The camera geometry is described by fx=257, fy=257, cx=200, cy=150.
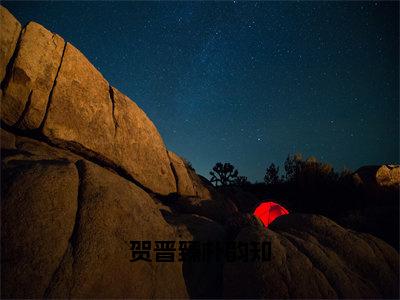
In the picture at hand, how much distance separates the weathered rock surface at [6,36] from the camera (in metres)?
7.33

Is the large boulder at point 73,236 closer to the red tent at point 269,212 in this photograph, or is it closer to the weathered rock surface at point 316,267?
the weathered rock surface at point 316,267

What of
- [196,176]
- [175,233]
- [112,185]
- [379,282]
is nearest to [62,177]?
[112,185]

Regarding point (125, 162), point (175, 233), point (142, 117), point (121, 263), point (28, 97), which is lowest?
point (121, 263)

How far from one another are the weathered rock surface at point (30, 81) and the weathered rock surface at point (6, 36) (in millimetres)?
183

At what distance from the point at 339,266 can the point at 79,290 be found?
5516 millimetres

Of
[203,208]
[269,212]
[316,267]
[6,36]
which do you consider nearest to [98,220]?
[316,267]

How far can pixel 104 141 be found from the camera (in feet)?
28.9

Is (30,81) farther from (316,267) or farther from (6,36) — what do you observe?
(316,267)

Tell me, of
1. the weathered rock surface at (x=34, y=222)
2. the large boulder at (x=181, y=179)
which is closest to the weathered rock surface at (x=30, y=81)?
the weathered rock surface at (x=34, y=222)

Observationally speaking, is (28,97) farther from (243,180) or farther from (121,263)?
(243,180)

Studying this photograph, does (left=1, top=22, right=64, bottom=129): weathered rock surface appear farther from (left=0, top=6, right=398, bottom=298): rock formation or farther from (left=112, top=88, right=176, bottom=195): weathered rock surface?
(left=112, top=88, right=176, bottom=195): weathered rock surface

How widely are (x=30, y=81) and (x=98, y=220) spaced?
5.52 metres

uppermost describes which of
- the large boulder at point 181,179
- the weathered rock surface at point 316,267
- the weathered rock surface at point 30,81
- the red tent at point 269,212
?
the weathered rock surface at point 30,81

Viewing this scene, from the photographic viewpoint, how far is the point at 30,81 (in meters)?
7.68
